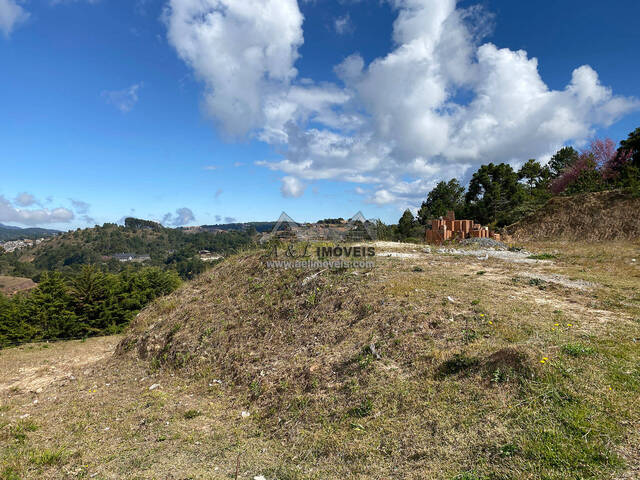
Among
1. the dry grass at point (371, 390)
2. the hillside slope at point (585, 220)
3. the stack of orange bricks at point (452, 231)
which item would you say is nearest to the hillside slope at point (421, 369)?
the dry grass at point (371, 390)

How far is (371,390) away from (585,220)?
2169 cm

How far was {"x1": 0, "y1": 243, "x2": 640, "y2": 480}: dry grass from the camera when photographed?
10.1ft

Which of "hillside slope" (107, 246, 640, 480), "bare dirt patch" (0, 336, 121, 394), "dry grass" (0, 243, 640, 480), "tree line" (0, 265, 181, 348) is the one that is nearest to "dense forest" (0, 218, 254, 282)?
"tree line" (0, 265, 181, 348)

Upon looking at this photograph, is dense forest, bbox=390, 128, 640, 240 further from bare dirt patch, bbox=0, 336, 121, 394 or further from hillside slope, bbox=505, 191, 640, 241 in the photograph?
bare dirt patch, bbox=0, 336, 121, 394

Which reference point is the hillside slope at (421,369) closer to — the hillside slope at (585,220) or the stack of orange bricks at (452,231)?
the stack of orange bricks at (452,231)

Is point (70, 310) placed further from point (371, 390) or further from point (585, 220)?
point (585, 220)

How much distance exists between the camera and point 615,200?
59.7ft

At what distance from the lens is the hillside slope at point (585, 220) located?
1666cm

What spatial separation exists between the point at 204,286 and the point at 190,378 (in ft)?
16.4

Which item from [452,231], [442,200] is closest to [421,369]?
[452,231]

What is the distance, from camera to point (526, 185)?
3559cm

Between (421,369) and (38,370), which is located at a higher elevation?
(421,369)

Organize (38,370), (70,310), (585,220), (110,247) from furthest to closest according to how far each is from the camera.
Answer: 1. (110,247)
2. (70,310)
3. (585,220)
4. (38,370)

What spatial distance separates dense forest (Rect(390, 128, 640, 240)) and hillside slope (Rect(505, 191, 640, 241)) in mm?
1170
